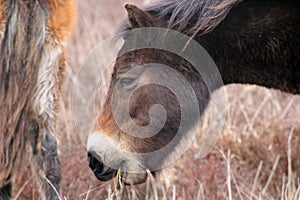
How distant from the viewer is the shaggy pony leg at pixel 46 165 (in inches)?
161

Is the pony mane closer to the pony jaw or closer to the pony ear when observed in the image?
the pony ear

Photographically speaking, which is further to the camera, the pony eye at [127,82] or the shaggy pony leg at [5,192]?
the shaggy pony leg at [5,192]

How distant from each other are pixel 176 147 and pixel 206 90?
366 mm

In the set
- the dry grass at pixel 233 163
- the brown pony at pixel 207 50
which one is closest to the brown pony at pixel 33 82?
the dry grass at pixel 233 163

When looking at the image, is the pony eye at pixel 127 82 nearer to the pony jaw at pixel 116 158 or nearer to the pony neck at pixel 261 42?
the pony jaw at pixel 116 158

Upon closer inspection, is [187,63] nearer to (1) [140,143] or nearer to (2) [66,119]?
(1) [140,143]

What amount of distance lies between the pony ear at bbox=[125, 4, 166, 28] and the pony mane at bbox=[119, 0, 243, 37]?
2.4 inches

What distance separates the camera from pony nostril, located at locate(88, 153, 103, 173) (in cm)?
335

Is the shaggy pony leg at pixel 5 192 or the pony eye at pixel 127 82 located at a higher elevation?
the pony eye at pixel 127 82

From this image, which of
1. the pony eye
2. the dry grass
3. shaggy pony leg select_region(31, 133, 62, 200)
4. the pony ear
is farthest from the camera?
the dry grass

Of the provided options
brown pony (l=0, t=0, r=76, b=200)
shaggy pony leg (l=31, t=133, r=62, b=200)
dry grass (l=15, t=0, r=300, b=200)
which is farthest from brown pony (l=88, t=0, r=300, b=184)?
dry grass (l=15, t=0, r=300, b=200)

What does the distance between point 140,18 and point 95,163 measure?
2.65 ft

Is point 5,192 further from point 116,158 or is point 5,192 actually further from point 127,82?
point 127,82

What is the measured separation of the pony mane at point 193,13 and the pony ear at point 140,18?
62 mm
